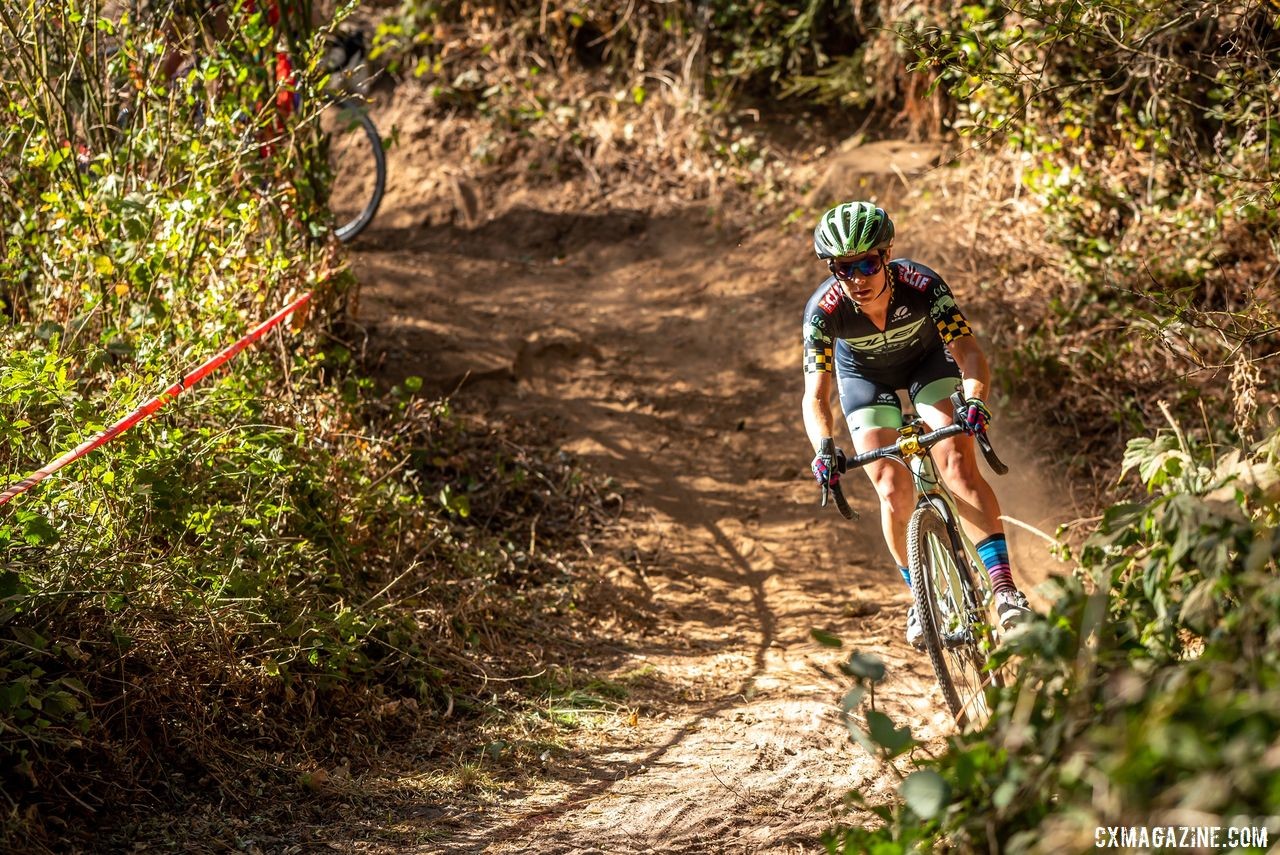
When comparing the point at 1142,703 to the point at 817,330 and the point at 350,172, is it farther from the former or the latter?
the point at 350,172

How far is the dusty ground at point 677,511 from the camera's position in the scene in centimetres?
400

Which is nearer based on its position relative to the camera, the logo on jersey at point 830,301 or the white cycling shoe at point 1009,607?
the white cycling shoe at point 1009,607

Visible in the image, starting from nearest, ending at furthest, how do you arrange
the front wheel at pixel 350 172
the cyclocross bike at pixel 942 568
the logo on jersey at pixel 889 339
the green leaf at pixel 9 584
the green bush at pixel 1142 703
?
the green bush at pixel 1142 703, the green leaf at pixel 9 584, the cyclocross bike at pixel 942 568, the logo on jersey at pixel 889 339, the front wheel at pixel 350 172

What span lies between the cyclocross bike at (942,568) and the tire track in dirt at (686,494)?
18.4 inches

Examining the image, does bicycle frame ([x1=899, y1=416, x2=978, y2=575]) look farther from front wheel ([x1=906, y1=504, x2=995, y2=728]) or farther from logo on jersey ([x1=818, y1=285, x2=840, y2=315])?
logo on jersey ([x1=818, y1=285, x2=840, y2=315])

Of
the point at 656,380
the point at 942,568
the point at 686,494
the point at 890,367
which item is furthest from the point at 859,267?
the point at 656,380

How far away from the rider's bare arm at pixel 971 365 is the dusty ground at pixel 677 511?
1454mm

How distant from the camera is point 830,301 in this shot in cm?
477

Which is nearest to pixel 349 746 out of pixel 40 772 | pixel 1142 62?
pixel 40 772

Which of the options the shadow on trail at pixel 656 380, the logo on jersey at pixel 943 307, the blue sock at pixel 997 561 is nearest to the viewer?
the blue sock at pixel 997 561

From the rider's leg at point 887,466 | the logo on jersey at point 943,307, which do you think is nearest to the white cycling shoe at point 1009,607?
the rider's leg at point 887,466

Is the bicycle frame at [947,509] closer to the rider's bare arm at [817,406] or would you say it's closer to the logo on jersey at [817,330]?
the rider's bare arm at [817,406]

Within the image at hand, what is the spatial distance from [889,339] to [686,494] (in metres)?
2.88

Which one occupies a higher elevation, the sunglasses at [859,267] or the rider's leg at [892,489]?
the sunglasses at [859,267]
